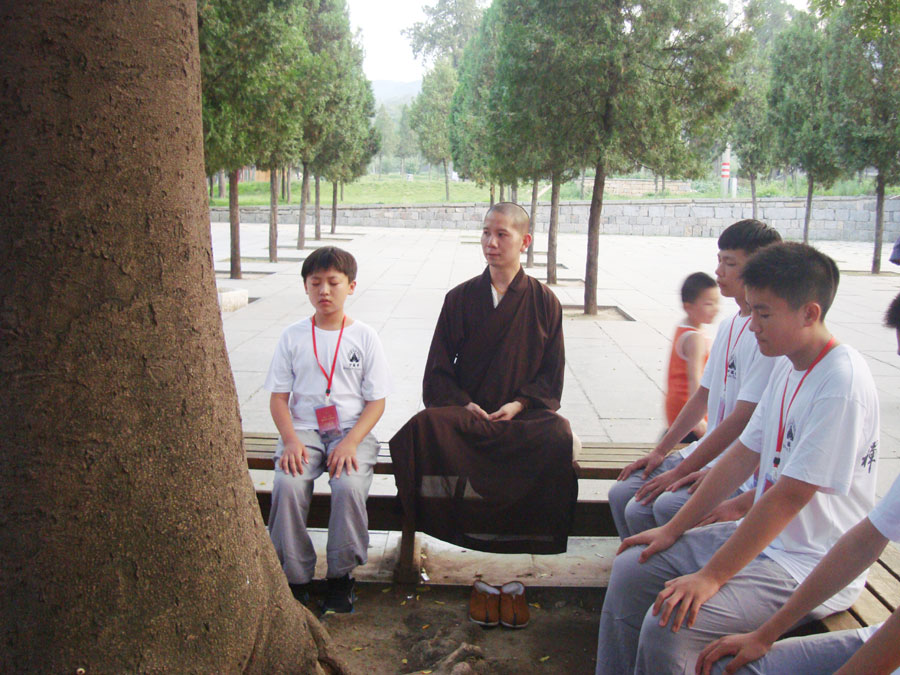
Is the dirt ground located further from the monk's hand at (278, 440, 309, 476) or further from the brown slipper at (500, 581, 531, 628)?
the monk's hand at (278, 440, 309, 476)

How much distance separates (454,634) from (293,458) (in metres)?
0.95

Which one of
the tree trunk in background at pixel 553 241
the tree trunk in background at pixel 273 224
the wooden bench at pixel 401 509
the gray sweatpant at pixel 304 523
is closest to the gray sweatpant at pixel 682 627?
the wooden bench at pixel 401 509

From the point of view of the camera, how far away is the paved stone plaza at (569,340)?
413 centimetres

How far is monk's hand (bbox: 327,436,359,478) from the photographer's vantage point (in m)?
3.47

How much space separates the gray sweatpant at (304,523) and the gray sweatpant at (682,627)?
3.84 feet

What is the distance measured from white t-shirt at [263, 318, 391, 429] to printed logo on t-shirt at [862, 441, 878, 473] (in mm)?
1991

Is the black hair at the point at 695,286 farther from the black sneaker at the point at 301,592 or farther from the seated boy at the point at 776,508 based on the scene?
the black sneaker at the point at 301,592

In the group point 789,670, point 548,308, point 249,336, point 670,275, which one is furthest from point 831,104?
point 789,670

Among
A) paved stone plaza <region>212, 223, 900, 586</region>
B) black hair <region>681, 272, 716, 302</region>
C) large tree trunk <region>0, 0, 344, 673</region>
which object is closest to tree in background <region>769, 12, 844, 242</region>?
paved stone plaza <region>212, 223, 900, 586</region>

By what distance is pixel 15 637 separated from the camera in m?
2.07

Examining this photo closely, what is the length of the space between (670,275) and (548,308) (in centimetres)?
1545

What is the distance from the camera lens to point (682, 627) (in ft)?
7.61

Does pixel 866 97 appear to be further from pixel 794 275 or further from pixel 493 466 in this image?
pixel 794 275

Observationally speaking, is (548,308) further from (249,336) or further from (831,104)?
(831,104)
